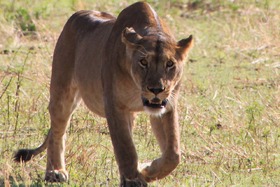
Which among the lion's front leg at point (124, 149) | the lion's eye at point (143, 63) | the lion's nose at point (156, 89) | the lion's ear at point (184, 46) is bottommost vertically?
the lion's front leg at point (124, 149)

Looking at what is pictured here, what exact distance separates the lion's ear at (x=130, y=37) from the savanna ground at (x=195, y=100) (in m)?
0.89

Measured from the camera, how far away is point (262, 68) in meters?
10.5

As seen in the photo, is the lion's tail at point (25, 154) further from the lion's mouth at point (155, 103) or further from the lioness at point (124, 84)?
the lion's mouth at point (155, 103)

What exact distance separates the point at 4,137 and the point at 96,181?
1380 mm

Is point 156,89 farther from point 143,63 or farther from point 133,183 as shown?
point 133,183

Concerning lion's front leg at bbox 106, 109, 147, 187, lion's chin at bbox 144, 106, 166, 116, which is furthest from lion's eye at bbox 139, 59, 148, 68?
lion's front leg at bbox 106, 109, 147, 187

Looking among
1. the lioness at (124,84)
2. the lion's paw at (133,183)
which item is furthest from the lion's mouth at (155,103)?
the lion's paw at (133,183)

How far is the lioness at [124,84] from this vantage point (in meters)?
5.73

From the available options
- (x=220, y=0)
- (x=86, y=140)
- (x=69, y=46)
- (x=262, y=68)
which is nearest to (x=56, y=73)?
(x=69, y=46)

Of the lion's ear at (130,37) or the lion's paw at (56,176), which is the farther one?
the lion's paw at (56,176)

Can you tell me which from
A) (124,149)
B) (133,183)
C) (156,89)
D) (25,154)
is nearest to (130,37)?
(156,89)

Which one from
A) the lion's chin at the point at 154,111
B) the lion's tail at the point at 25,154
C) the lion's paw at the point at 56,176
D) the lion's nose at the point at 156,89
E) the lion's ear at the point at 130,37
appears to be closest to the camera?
the lion's nose at the point at 156,89

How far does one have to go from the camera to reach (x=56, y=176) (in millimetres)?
6535

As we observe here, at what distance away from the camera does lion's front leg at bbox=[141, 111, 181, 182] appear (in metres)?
5.89
